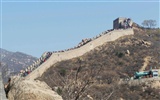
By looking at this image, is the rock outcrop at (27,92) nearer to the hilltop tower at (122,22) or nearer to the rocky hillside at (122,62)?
the rocky hillside at (122,62)

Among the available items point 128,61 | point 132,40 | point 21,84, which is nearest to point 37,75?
point 128,61

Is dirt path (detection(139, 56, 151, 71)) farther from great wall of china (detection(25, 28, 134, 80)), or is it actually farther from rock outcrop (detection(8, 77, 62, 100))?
rock outcrop (detection(8, 77, 62, 100))

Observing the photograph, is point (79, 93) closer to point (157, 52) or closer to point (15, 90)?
point (15, 90)

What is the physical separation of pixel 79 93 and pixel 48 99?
638 mm

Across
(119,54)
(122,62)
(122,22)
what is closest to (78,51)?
(119,54)

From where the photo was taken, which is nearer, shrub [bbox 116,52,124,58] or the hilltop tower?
shrub [bbox 116,52,124,58]

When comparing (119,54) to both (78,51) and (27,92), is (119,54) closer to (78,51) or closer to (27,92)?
(78,51)

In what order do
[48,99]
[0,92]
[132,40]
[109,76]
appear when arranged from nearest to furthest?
[0,92] < [48,99] < [109,76] < [132,40]

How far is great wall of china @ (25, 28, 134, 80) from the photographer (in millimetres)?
57734

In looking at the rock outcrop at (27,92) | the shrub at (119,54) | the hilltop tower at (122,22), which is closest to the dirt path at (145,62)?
the shrub at (119,54)

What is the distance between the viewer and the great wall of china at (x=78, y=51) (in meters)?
57.7

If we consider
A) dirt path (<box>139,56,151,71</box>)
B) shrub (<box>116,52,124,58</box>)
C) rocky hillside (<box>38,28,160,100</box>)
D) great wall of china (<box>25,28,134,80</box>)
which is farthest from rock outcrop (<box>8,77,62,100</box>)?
shrub (<box>116,52,124,58</box>)

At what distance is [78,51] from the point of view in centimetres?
6500

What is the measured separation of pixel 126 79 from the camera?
181 feet
